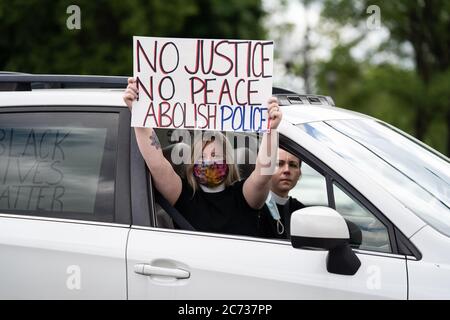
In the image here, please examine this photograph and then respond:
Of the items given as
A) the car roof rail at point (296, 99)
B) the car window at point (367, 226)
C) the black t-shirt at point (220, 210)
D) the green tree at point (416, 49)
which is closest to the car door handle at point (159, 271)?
the black t-shirt at point (220, 210)

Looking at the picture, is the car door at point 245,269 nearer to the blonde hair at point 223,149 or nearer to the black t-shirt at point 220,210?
the black t-shirt at point 220,210

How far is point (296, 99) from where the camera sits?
4.16 m

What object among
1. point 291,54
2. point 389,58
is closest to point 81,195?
point 389,58

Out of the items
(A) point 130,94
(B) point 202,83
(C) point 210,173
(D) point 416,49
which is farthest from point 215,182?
(D) point 416,49

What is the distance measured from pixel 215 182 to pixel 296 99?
637 millimetres

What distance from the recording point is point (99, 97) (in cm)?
387

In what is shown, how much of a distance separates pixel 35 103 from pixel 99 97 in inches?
12.8

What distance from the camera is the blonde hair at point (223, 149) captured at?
3920mm

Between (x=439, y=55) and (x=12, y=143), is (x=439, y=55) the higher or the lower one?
the higher one

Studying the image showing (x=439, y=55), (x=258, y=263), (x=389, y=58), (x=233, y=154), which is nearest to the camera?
(x=258, y=263)

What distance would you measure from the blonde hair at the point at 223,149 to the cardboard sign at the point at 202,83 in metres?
0.18

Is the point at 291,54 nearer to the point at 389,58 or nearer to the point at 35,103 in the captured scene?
the point at 389,58
